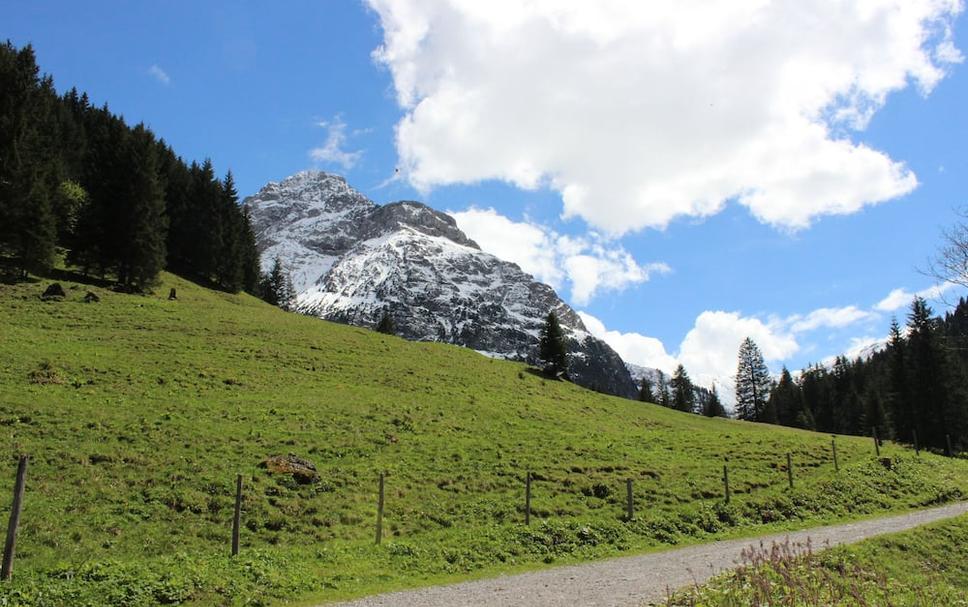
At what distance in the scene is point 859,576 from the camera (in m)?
11.7

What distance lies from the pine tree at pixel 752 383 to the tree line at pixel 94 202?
94265mm

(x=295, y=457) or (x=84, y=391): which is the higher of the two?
(x=84, y=391)

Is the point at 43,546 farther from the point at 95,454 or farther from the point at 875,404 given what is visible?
the point at 875,404

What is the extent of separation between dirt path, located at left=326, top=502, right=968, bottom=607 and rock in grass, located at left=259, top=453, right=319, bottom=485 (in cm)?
979

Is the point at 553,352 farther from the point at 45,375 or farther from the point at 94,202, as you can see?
the point at 45,375

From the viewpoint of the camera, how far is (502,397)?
156 ft

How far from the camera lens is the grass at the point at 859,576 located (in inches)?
393

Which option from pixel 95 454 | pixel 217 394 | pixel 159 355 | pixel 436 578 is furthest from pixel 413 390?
pixel 436 578

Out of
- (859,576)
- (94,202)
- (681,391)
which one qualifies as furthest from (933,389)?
(94,202)

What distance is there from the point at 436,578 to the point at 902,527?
734 inches

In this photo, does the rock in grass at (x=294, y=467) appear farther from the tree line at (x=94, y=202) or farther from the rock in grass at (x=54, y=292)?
the tree line at (x=94, y=202)

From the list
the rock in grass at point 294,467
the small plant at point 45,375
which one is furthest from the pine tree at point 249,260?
the rock in grass at point 294,467

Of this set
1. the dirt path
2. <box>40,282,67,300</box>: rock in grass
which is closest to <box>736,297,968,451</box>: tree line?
the dirt path

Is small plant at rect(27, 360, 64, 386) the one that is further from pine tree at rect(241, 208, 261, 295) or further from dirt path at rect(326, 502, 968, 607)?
pine tree at rect(241, 208, 261, 295)
